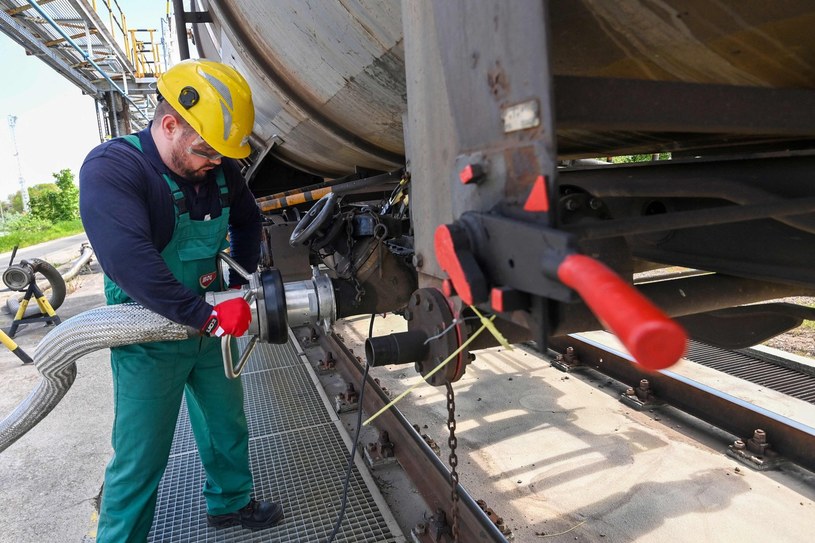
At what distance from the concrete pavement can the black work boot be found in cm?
71

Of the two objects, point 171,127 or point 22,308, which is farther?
point 22,308

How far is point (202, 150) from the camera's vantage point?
84.7 inches

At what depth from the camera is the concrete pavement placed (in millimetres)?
2738

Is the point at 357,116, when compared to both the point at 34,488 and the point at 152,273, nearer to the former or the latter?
the point at 152,273

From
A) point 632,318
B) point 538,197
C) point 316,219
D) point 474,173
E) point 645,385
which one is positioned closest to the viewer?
point 632,318

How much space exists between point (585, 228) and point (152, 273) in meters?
1.59

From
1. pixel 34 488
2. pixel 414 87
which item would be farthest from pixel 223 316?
pixel 34 488

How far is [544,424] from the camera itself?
3391 mm

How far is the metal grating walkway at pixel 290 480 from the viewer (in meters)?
2.51

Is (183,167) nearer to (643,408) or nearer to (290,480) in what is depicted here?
(290,480)

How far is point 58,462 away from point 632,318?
383cm

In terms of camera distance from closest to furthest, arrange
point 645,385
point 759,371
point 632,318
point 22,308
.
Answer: point 632,318 → point 645,385 → point 759,371 → point 22,308

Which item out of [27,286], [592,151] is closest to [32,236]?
[27,286]

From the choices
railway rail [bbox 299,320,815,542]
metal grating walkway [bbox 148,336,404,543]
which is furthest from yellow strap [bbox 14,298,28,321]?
railway rail [bbox 299,320,815,542]
